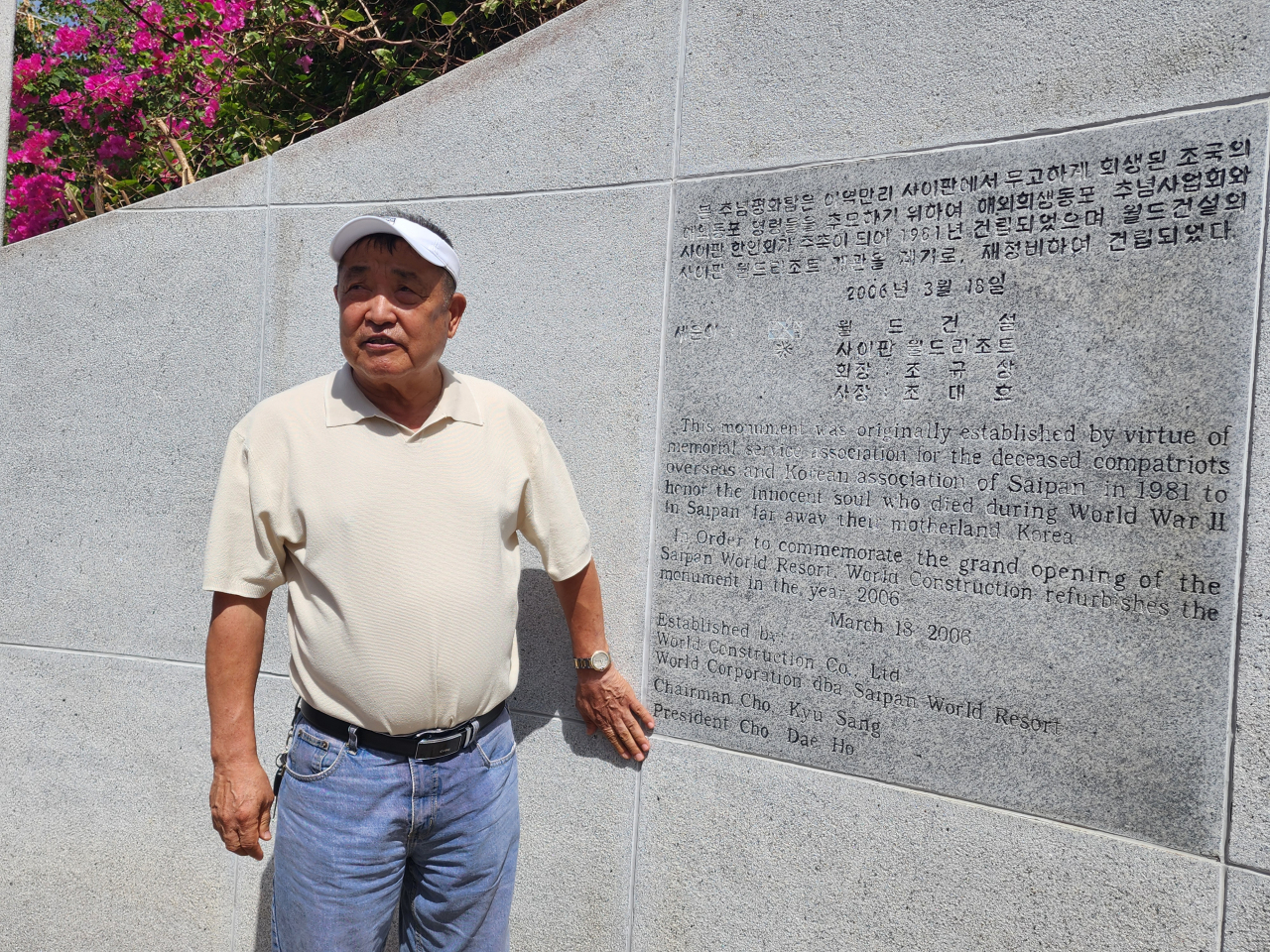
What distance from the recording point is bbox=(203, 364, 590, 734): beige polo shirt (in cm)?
213

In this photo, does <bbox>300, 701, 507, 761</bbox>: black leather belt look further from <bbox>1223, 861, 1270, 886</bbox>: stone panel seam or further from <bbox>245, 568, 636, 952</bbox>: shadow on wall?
<bbox>1223, 861, 1270, 886</bbox>: stone panel seam

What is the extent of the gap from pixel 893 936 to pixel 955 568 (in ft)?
3.26

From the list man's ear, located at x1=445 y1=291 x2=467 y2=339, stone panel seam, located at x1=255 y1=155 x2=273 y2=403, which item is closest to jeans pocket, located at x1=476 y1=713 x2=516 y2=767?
man's ear, located at x1=445 y1=291 x2=467 y2=339

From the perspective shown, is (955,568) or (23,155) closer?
(955,568)

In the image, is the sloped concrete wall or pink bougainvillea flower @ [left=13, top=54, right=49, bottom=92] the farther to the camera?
pink bougainvillea flower @ [left=13, top=54, right=49, bottom=92]

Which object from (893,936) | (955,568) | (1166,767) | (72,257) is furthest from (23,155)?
(1166,767)

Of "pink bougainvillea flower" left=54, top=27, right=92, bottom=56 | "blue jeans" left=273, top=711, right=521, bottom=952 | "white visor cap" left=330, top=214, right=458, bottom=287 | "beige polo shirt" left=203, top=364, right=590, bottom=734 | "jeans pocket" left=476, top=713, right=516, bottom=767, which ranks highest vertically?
"pink bougainvillea flower" left=54, top=27, right=92, bottom=56

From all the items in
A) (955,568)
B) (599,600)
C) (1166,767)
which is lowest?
(1166,767)

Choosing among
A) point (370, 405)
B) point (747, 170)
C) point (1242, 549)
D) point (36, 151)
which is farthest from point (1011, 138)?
point (36, 151)

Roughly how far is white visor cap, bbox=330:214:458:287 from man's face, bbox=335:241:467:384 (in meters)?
0.03

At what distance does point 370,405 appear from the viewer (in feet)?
7.30

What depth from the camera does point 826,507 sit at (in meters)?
2.54

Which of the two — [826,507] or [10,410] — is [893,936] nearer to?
[826,507]

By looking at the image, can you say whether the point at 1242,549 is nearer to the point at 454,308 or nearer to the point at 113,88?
the point at 454,308
